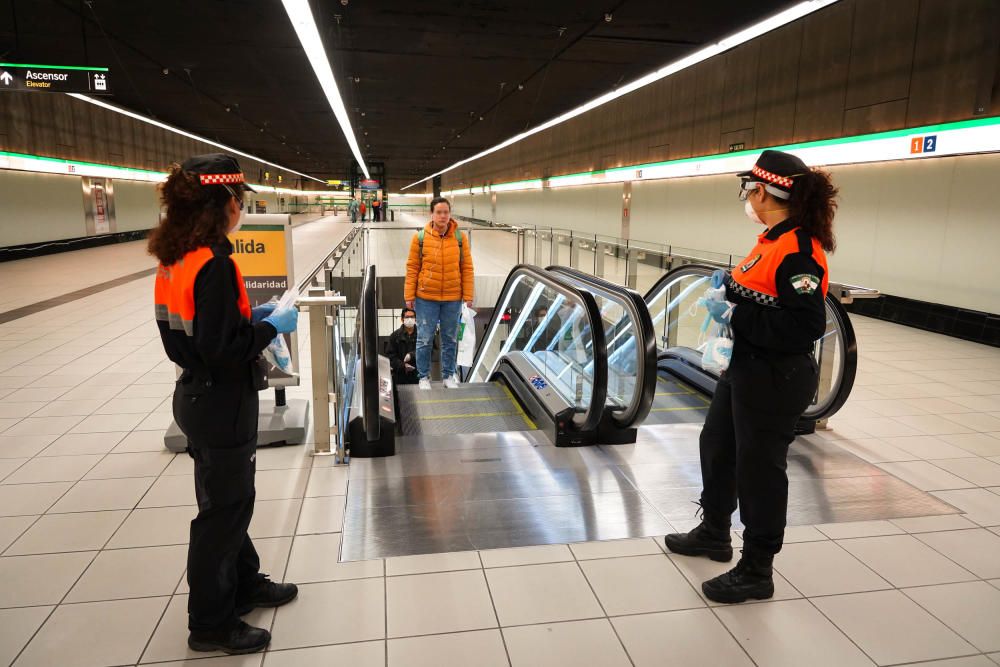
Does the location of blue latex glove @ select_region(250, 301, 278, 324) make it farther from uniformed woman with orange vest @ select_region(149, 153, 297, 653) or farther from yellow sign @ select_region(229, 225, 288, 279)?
yellow sign @ select_region(229, 225, 288, 279)

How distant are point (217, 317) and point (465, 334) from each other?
4349 millimetres

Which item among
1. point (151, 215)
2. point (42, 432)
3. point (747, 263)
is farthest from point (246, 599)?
point (151, 215)

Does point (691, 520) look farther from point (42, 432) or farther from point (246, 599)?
point (42, 432)

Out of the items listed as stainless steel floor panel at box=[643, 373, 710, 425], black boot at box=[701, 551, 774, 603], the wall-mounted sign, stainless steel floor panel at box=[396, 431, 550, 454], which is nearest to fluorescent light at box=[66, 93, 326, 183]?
the wall-mounted sign

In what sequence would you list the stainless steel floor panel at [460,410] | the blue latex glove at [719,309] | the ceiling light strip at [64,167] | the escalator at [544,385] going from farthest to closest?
the ceiling light strip at [64,167], the stainless steel floor panel at [460,410], the escalator at [544,385], the blue latex glove at [719,309]

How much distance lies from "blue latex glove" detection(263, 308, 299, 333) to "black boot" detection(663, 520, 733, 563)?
1.79m

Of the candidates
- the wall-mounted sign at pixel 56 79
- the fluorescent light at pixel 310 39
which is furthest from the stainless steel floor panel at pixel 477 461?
the wall-mounted sign at pixel 56 79

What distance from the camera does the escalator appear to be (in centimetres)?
358

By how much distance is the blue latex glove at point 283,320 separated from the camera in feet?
6.49

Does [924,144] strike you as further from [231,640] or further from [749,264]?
[231,640]

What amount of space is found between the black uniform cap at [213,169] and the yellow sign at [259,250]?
2215mm

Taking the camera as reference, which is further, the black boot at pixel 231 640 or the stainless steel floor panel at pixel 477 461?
the stainless steel floor panel at pixel 477 461

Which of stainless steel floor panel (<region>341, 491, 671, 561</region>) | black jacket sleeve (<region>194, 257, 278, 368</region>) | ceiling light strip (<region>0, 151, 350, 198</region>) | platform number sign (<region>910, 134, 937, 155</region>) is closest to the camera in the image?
black jacket sleeve (<region>194, 257, 278, 368</region>)

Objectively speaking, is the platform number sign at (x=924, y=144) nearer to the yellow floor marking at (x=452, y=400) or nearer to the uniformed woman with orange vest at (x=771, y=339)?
the yellow floor marking at (x=452, y=400)
